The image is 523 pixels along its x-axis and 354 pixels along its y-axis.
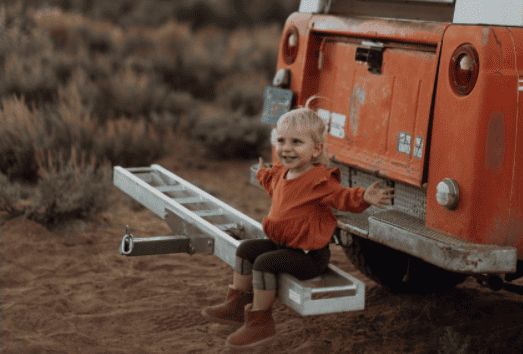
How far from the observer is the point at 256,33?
60.0 feet

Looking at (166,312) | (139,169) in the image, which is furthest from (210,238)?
(139,169)

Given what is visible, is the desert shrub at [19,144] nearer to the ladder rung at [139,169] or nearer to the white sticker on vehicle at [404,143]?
the ladder rung at [139,169]

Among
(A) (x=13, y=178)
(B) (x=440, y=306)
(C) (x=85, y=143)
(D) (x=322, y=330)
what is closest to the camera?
(D) (x=322, y=330)

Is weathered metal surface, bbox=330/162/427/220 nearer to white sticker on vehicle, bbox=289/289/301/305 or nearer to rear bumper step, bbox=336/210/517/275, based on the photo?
rear bumper step, bbox=336/210/517/275

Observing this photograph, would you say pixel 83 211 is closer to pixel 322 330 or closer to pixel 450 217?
pixel 322 330

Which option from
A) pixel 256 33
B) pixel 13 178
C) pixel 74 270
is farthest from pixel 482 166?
pixel 256 33

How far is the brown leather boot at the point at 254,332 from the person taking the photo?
2.92m

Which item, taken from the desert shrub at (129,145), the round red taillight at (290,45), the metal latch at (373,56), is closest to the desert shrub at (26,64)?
the desert shrub at (129,145)

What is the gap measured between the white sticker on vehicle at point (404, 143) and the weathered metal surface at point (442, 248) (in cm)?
43

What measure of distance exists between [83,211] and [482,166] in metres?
3.73

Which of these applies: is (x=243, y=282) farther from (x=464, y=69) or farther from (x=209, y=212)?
(x=464, y=69)

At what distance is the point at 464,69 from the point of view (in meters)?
2.92

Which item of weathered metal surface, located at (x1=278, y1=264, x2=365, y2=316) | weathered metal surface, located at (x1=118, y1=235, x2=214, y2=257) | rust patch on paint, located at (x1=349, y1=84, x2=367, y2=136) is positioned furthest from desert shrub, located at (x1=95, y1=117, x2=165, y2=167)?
weathered metal surface, located at (x1=278, y1=264, x2=365, y2=316)

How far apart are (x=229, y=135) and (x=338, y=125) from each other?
4.52 m
